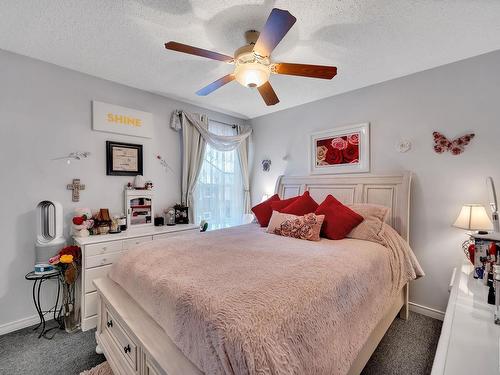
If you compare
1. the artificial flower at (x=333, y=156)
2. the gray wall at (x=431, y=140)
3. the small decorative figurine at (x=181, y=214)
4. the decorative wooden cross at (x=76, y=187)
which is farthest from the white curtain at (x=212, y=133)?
the gray wall at (x=431, y=140)

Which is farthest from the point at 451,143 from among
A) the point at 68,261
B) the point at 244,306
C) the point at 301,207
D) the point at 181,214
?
the point at 68,261

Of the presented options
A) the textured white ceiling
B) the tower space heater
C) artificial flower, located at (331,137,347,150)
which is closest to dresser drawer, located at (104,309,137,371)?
the tower space heater

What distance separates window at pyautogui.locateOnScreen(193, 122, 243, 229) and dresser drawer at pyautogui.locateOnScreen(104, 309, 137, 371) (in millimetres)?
1924

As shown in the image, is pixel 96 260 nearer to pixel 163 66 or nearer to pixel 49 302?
pixel 49 302

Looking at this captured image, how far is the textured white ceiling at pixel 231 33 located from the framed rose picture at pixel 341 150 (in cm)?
68

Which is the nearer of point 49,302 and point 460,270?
point 460,270

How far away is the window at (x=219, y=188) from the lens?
3697 mm

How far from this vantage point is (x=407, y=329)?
227cm

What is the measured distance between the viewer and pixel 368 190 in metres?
2.83

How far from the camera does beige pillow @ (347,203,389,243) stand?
7.45ft

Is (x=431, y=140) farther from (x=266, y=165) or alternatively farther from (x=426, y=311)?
(x=266, y=165)

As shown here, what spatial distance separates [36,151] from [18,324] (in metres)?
1.67

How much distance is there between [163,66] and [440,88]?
2.89m

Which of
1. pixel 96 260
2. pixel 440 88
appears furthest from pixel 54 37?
pixel 440 88
